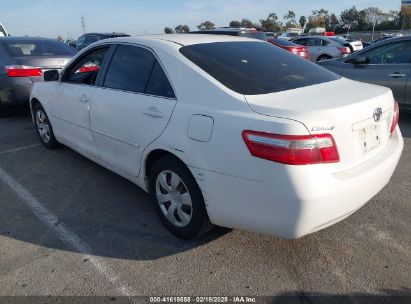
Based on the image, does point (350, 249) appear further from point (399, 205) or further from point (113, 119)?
point (113, 119)

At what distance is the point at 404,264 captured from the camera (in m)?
2.75

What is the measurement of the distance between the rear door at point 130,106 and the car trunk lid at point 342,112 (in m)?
0.83

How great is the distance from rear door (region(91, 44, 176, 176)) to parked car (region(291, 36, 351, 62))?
52.1 ft

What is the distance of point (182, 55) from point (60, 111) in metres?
2.17

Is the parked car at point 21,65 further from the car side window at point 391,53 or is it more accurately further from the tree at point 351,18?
the tree at point 351,18

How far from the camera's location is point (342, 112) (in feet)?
7.97

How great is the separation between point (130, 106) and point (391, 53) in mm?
5066

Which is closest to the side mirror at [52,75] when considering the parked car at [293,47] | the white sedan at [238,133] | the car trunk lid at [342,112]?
the white sedan at [238,133]

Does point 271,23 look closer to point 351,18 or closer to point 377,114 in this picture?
point 351,18

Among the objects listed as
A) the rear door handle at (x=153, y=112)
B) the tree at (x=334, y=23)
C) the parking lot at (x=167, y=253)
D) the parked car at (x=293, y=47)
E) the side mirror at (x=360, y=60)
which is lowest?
the tree at (x=334, y=23)

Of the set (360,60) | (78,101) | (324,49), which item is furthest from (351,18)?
(78,101)

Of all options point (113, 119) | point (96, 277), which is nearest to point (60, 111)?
point (113, 119)

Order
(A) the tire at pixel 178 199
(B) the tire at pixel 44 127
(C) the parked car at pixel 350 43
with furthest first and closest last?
(C) the parked car at pixel 350 43
(B) the tire at pixel 44 127
(A) the tire at pixel 178 199

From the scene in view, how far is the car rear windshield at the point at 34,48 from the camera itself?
7.08 metres
